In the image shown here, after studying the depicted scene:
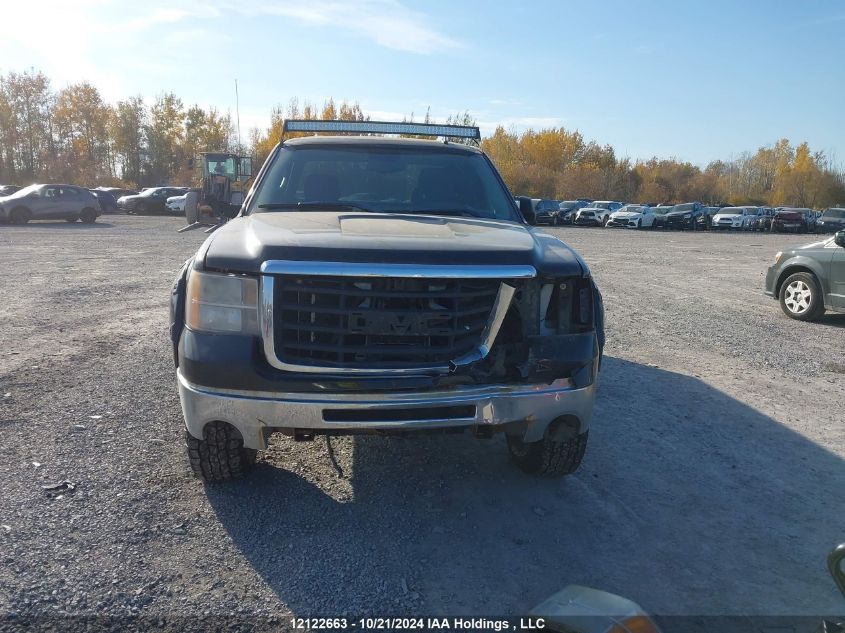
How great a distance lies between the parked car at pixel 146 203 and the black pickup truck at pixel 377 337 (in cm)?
3747

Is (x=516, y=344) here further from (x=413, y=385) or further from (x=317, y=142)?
(x=317, y=142)

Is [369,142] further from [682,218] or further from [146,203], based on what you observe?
[682,218]

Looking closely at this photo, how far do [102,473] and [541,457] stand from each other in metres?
2.42

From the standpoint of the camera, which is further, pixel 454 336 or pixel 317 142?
pixel 317 142

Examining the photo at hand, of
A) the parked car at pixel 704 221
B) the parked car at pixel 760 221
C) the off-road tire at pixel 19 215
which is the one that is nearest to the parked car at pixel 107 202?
the off-road tire at pixel 19 215

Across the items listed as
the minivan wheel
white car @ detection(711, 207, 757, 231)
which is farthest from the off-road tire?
white car @ detection(711, 207, 757, 231)

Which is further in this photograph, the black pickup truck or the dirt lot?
the black pickup truck

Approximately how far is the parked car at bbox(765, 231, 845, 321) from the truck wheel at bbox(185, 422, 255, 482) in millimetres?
8135

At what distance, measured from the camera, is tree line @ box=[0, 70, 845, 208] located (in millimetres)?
60719

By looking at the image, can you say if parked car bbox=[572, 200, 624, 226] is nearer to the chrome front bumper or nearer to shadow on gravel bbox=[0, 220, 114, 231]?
shadow on gravel bbox=[0, 220, 114, 231]

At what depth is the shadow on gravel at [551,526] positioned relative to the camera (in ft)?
9.07

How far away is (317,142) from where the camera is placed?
472 centimetres

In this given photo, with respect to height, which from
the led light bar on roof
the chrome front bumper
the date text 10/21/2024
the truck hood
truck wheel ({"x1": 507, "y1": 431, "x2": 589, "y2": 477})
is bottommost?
the date text 10/21/2024

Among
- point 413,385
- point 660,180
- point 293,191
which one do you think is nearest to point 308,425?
point 413,385
